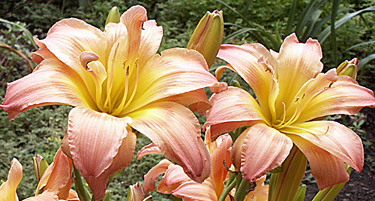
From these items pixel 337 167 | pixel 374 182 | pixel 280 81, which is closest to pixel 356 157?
pixel 337 167

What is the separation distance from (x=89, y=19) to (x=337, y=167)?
256cm

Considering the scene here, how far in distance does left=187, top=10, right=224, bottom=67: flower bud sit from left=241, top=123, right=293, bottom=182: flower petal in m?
0.11

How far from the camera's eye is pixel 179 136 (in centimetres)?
39

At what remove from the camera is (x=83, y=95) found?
1.48ft

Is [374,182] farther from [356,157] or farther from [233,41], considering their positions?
[356,157]

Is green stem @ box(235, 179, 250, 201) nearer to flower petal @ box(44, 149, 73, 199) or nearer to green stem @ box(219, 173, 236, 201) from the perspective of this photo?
green stem @ box(219, 173, 236, 201)

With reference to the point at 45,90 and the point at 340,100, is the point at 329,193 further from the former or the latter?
the point at 45,90

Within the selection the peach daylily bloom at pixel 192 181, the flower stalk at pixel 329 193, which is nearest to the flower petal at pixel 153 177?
the peach daylily bloom at pixel 192 181

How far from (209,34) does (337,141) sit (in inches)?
7.6

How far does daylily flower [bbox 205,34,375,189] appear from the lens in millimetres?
435

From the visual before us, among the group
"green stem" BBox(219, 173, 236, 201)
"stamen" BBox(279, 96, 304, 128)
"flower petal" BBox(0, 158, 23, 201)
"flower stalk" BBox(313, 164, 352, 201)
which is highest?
"stamen" BBox(279, 96, 304, 128)

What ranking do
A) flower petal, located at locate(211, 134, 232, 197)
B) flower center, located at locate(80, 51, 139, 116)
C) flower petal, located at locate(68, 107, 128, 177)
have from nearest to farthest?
1. flower petal, located at locate(68, 107, 128, 177)
2. flower center, located at locate(80, 51, 139, 116)
3. flower petal, located at locate(211, 134, 232, 197)

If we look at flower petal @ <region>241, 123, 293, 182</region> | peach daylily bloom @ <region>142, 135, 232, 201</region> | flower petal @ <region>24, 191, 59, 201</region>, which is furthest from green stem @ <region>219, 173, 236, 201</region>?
flower petal @ <region>24, 191, 59, 201</region>

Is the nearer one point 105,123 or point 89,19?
point 105,123
